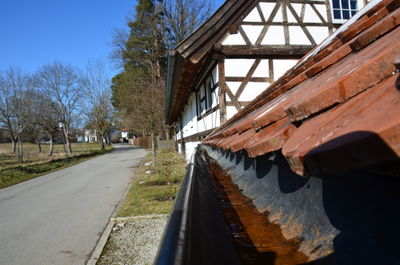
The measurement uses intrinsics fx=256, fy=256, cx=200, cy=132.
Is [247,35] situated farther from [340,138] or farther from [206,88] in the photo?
[340,138]

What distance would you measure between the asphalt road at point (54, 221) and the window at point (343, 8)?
29.9ft

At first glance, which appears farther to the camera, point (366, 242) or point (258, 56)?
point (258, 56)

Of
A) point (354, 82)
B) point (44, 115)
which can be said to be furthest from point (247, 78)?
point (44, 115)

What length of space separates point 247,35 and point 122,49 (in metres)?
24.9

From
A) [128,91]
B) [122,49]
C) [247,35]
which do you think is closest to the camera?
[247,35]

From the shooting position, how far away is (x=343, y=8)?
27.9 feet

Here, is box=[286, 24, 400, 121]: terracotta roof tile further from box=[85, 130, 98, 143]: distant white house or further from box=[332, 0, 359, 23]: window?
box=[85, 130, 98, 143]: distant white house

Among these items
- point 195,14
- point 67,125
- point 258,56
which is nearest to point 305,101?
point 258,56

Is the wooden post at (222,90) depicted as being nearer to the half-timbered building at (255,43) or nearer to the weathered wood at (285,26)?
the half-timbered building at (255,43)

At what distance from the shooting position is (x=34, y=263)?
4.00 metres

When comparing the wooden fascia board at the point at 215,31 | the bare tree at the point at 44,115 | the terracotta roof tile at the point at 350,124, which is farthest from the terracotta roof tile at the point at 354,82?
the bare tree at the point at 44,115

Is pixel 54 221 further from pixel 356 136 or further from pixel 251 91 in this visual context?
pixel 356 136

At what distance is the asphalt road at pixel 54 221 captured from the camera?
14.1ft

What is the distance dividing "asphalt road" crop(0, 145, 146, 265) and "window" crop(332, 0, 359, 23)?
9.12 m
